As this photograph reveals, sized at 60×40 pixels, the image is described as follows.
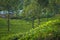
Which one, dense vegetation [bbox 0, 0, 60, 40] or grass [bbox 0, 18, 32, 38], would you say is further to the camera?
grass [bbox 0, 18, 32, 38]

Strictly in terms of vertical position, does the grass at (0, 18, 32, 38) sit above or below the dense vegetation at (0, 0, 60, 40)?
below

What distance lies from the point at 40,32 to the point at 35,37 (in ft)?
0.41

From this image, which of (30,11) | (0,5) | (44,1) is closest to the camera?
(44,1)

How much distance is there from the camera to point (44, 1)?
16188 millimetres

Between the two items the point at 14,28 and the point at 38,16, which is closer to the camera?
the point at 38,16

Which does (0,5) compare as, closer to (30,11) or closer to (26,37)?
(30,11)

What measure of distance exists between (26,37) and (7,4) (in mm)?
16365

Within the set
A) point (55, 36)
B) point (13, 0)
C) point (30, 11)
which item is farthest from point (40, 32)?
point (13, 0)

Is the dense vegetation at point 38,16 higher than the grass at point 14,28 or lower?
Answer: higher

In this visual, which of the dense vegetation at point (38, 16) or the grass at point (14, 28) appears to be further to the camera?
the grass at point (14, 28)

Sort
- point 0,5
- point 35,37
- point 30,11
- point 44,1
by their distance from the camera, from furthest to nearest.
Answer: point 0,5, point 30,11, point 44,1, point 35,37

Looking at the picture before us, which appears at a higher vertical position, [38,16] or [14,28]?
[38,16]

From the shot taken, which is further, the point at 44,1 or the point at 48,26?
the point at 44,1

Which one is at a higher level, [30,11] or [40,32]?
[40,32]
